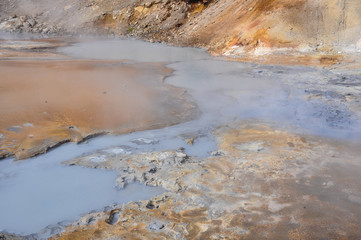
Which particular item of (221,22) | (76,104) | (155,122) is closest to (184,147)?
(155,122)

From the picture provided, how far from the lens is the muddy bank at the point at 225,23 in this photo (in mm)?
13008

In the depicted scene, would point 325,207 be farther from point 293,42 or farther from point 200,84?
point 293,42

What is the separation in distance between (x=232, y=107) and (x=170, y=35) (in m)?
14.0

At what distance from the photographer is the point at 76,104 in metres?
6.75

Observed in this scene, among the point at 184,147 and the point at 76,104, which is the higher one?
the point at 76,104

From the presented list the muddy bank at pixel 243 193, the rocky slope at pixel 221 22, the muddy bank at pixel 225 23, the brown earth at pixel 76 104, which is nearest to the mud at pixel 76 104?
the brown earth at pixel 76 104

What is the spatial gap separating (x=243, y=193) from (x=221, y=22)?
48.2 feet

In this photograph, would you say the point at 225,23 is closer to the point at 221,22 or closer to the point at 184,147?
the point at 221,22

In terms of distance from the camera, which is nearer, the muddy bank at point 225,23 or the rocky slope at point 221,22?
the muddy bank at point 225,23

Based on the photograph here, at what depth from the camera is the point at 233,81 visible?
30.8 feet

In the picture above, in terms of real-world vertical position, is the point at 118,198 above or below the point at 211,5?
below

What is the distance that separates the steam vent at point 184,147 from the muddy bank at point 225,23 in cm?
55

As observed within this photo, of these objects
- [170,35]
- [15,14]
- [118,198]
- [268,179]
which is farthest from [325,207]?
[15,14]

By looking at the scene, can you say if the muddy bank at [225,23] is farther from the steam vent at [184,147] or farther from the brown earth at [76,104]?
the brown earth at [76,104]
